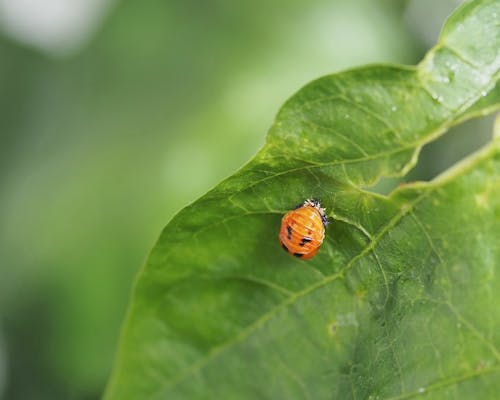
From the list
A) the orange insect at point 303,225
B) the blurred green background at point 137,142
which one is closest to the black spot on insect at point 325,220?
the orange insect at point 303,225

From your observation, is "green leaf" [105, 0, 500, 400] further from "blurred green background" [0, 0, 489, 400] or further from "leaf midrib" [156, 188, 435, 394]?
"blurred green background" [0, 0, 489, 400]

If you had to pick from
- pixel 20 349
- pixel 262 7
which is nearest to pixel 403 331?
pixel 262 7

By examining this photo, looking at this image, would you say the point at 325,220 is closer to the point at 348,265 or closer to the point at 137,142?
the point at 348,265

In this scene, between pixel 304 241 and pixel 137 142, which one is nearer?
pixel 304 241

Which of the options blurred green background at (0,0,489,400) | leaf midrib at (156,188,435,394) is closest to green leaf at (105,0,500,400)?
leaf midrib at (156,188,435,394)

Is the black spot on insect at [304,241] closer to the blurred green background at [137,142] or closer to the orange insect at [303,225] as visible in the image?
the orange insect at [303,225]

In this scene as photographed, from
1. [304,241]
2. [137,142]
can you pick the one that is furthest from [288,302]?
[137,142]

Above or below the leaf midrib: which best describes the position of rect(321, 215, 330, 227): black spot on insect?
above
